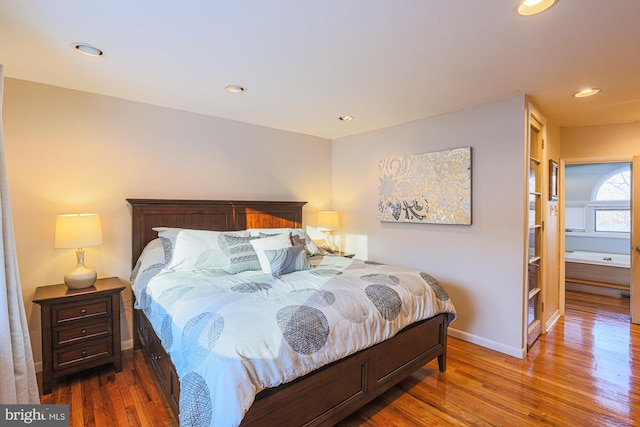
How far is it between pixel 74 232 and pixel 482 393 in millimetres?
3275

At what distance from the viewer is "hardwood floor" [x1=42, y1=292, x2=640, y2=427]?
6.51ft

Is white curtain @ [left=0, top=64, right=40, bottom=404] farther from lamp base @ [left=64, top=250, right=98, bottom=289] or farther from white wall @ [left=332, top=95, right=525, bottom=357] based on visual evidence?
white wall @ [left=332, top=95, right=525, bottom=357]

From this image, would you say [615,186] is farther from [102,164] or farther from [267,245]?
[102,164]

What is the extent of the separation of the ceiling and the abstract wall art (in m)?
0.57

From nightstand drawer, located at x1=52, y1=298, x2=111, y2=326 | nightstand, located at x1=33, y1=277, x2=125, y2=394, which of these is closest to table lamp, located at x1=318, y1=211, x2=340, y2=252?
nightstand, located at x1=33, y1=277, x2=125, y2=394

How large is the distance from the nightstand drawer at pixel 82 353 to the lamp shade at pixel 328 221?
2.58 metres

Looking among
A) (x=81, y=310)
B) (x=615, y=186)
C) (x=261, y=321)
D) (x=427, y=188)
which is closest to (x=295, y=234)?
(x=427, y=188)

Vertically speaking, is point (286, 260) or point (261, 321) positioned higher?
point (286, 260)

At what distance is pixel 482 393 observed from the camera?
226cm

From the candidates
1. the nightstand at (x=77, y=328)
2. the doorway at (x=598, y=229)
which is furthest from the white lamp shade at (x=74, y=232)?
the doorway at (x=598, y=229)

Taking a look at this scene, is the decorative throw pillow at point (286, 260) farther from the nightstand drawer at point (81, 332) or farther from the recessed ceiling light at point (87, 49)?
the recessed ceiling light at point (87, 49)

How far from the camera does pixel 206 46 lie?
1914mm

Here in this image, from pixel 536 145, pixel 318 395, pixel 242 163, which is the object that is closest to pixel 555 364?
pixel 536 145

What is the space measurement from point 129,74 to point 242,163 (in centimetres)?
151
